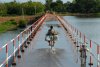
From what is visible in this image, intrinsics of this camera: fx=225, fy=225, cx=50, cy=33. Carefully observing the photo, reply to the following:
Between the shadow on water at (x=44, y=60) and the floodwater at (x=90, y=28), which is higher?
the shadow on water at (x=44, y=60)

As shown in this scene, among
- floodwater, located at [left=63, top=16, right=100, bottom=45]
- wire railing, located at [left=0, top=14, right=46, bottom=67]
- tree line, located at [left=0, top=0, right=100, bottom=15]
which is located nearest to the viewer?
wire railing, located at [left=0, top=14, right=46, bottom=67]

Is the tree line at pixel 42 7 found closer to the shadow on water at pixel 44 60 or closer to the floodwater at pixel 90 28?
the floodwater at pixel 90 28

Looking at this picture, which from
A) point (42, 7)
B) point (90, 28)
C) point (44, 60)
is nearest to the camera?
point (44, 60)

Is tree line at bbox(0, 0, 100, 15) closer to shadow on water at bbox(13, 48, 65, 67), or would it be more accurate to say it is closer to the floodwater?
the floodwater

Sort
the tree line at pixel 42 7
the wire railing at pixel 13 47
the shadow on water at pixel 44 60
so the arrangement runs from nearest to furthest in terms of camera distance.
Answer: the wire railing at pixel 13 47
the shadow on water at pixel 44 60
the tree line at pixel 42 7

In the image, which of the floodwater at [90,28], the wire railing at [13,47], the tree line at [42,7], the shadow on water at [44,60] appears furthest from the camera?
the tree line at [42,7]

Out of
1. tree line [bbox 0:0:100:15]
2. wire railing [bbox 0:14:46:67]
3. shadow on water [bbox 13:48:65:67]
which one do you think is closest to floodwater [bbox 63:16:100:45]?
wire railing [bbox 0:14:46:67]

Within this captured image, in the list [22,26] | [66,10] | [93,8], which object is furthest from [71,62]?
[66,10]

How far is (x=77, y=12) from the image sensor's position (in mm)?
171875

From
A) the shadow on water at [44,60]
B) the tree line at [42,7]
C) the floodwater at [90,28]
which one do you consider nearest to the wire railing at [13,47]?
the shadow on water at [44,60]

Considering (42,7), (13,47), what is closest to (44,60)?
(13,47)

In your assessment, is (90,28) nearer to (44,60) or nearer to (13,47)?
(13,47)

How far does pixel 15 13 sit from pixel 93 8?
5949cm

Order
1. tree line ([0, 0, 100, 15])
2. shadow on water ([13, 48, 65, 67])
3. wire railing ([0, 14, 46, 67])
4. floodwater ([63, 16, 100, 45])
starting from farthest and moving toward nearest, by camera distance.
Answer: tree line ([0, 0, 100, 15]), floodwater ([63, 16, 100, 45]), shadow on water ([13, 48, 65, 67]), wire railing ([0, 14, 46, 67])
